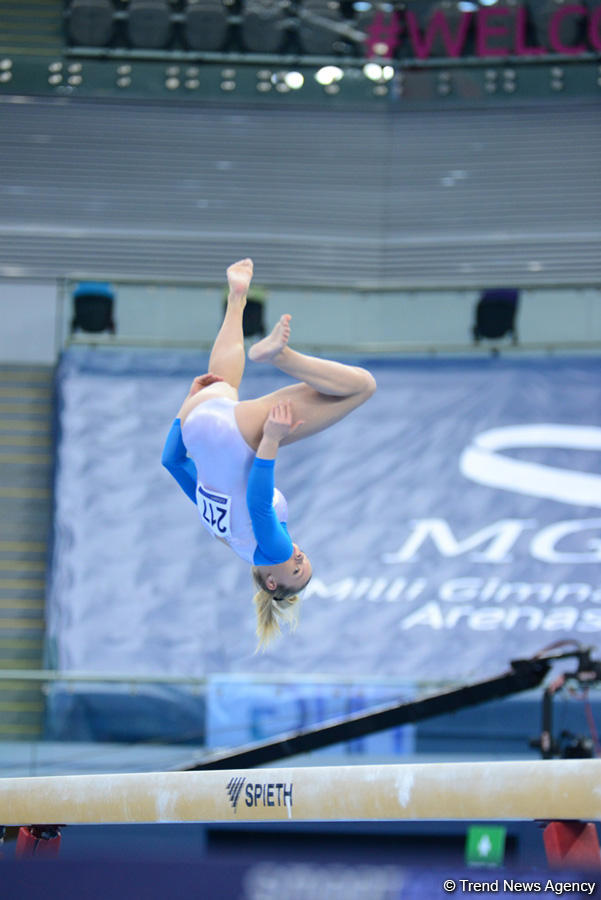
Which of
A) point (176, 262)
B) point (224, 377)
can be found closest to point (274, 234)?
point (176, 262)

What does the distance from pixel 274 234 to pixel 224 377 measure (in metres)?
8.03

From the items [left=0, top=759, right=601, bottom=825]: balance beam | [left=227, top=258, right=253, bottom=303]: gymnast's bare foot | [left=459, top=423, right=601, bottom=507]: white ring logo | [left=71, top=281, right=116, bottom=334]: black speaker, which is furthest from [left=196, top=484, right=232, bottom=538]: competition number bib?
[left=71, top=281, right=116, bottom=334]: black speaker

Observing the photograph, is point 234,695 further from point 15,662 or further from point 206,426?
point 206,426

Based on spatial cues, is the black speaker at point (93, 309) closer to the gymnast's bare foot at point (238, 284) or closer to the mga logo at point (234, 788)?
the gymnast's bare foot at point (238, 284)

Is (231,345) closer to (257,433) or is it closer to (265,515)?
(257,433)

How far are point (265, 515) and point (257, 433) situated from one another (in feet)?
1.07

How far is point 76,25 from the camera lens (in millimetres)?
13406

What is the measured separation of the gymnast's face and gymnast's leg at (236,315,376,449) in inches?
18.0

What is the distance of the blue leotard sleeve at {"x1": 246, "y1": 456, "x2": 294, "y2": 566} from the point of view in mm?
4047

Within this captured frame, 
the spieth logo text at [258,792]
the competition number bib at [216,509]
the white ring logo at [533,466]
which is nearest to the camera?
the spieth logo text at [258,792]

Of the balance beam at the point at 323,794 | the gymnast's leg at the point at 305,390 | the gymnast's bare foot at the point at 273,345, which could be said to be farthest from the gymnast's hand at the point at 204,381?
the balance beam at the point at 323,794

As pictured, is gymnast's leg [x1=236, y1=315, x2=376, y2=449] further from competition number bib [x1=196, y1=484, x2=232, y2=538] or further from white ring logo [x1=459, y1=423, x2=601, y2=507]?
white ring logo [x1=459, y1=423, x2=601, y2=507]

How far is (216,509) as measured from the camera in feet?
14.3

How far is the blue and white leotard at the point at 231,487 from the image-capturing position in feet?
13.5
